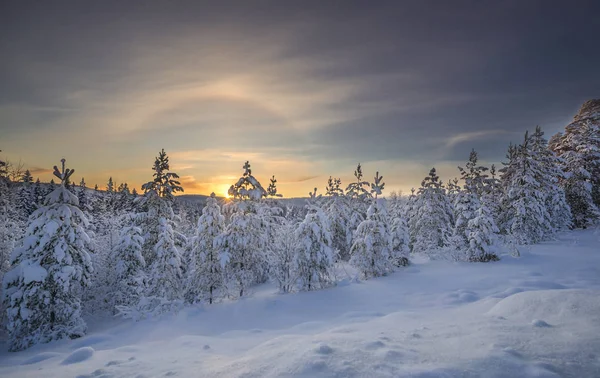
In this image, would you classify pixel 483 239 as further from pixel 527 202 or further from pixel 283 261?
pixel 283 261

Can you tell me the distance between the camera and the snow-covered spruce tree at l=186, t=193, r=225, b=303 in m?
20.6

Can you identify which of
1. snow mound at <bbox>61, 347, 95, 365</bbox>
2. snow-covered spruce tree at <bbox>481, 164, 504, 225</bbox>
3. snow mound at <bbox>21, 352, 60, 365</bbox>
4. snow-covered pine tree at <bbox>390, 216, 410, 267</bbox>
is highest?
snow-covered spruce tree at <bbox>481, 164, 504, 225</bbox>

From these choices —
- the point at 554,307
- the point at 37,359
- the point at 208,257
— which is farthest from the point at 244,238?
the point at 554,307

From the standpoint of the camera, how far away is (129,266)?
2123 centimetres

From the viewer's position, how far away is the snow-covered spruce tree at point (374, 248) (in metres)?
22.7

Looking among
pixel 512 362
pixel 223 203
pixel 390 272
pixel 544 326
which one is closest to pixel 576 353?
pixel 512 362

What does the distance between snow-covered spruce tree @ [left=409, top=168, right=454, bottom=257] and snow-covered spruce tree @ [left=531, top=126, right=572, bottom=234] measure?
352 inches

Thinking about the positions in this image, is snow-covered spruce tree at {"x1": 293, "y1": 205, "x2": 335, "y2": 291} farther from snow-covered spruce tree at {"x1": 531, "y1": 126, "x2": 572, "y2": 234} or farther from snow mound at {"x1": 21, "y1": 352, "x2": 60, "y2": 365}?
snow-covered spruce tree at {"x1": 531, "y1": 126, "x2": 572, "y2": 234}

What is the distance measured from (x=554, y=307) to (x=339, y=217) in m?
28.2

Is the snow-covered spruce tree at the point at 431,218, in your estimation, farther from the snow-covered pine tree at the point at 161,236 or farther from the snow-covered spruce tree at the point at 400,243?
the snow-covered pine tree at the point at 161,236

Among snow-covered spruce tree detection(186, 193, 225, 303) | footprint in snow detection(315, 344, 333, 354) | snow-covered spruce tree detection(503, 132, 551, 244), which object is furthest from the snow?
snow-covered spruce tree detection(503, 132, 551, 244)

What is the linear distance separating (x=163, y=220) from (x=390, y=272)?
17388 millimetres

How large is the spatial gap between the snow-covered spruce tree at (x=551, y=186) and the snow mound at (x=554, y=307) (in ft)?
80.7

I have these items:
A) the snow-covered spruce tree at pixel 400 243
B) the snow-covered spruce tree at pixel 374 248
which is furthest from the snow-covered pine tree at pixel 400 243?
the snow-covered spruce tree at pixel 374 248
